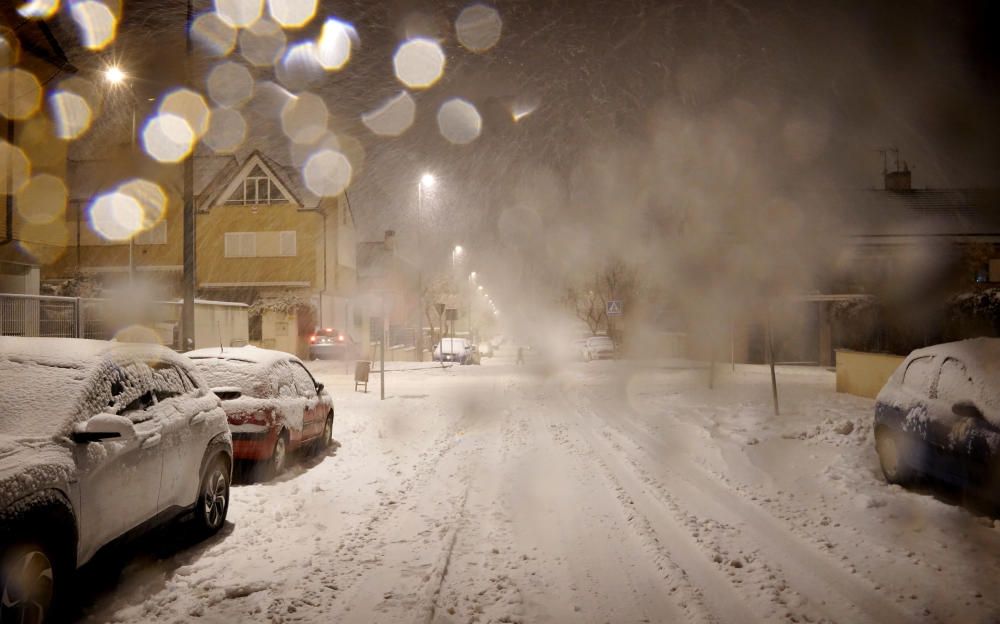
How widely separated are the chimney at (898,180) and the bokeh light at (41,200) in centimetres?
4309

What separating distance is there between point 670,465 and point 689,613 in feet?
16.8

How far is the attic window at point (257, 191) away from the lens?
127 feet

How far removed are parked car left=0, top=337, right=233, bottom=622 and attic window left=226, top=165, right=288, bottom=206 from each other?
34695 millimetres

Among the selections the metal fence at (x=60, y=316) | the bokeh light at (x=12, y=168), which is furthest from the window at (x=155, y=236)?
the metal fence at (x=60, y=316)

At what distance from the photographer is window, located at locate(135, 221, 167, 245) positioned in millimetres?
38219

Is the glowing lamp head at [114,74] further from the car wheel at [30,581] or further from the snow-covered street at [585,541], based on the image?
the car wheel at [30,581]

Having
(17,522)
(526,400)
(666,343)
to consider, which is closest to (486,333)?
(666,343)

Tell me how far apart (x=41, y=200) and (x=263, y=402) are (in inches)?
571

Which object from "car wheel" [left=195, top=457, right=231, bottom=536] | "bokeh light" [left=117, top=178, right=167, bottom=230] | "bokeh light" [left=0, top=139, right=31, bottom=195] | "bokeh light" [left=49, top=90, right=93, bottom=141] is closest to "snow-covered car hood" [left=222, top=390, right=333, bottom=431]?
"car wheel" [left=195, top=457, right=231, bottom=536]

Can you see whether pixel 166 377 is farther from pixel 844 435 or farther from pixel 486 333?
pixel 486 333

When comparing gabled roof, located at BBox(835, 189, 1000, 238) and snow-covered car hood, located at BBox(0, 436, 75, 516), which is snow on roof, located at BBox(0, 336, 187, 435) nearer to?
snow-covered car hood, located at BBox(0, 436, 75, 516)

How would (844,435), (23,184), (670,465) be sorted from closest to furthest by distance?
(670,465) < (844,435) < (23,184)

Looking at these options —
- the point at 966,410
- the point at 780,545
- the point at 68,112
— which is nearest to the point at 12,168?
the point at 68,112

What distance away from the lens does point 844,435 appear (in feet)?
33.7
